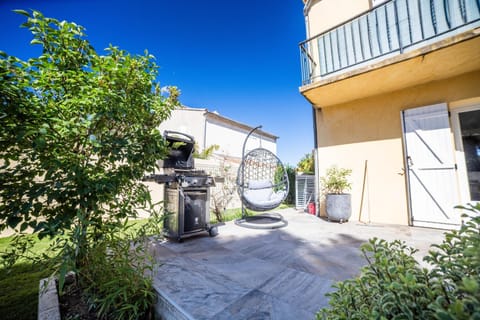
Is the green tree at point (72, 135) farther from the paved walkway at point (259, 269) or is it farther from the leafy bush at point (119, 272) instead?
the paved walkway at point (259, 269)

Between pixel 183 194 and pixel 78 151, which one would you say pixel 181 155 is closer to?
pixel 183 194

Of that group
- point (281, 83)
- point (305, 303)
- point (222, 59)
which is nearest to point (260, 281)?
point (305, 303)

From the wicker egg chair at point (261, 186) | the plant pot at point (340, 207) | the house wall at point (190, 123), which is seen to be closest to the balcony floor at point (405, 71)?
the wicker egg chair at point (261, 186)

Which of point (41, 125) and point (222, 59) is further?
point (222, 59)

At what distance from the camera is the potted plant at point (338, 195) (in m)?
4.09

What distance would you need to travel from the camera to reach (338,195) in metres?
4.15

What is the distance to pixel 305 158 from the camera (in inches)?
286

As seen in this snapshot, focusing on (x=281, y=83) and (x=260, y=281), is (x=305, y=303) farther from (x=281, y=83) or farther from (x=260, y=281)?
(x=281, y=83)

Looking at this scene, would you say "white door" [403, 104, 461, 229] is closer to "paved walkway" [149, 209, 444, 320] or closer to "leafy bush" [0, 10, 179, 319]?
"paved walkway" [149, 209, 444, 320]

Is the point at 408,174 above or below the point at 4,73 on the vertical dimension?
below

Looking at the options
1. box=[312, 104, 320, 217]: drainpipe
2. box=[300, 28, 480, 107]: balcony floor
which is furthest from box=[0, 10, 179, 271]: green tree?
box=[312, 104, 320, 217]: drainpipe

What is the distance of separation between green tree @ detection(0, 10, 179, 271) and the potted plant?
3.88 metres

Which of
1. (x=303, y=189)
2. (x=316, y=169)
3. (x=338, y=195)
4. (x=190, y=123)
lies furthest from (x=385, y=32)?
(x=190, y=123)

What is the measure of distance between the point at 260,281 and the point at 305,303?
430mm
